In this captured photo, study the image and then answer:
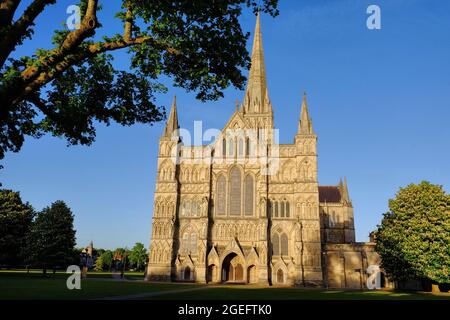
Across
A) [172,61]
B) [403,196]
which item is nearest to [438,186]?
[403,196]

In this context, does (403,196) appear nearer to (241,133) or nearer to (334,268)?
(334,268)

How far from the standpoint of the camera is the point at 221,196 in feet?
172

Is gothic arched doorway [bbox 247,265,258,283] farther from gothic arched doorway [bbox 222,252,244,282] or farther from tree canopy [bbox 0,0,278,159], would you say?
tree canopy [bbox 0,0,278,159]

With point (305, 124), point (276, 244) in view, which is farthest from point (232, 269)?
point (305, 124)

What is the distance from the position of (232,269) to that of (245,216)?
24.5 feet

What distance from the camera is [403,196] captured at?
3888 centimetres

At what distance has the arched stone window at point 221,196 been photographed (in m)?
51.7

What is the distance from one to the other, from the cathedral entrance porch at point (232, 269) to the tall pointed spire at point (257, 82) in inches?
1031

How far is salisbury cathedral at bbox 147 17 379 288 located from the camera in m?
47.9

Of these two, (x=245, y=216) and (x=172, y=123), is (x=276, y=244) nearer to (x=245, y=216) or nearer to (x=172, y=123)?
(x=245, y=216)

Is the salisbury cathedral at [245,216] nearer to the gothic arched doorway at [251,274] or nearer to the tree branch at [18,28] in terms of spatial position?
the gothic arched doorway at [251,274]

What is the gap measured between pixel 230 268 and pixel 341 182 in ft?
114

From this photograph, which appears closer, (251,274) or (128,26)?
(128,26)

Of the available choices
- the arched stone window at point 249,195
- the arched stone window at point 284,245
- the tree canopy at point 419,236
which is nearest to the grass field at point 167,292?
the tree canopy at point 419,236
